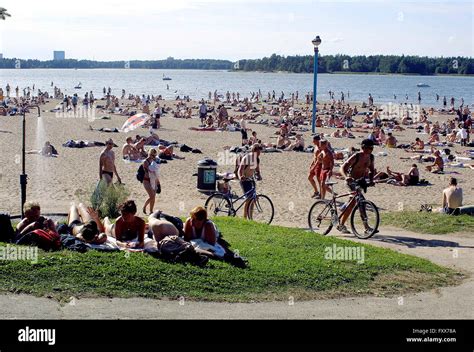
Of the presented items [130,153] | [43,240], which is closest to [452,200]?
[43,240]

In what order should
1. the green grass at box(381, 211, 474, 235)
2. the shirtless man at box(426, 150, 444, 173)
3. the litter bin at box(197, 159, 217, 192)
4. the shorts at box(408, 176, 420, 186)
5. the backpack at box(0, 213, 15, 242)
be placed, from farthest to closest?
the shirtless man at box(426, 150, 444, 173), the shorts at box(408, 176, 420, 186), the litter bin at box(197, 159, 217, 192), the green grass at box(381, 211, 474, 235), the backpack at box(0, 213, 15, 242)

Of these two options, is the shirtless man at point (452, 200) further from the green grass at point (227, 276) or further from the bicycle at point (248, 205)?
the green grass at point (227, 276)

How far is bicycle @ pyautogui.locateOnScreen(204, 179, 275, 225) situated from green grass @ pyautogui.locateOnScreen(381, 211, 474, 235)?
2.27 metres

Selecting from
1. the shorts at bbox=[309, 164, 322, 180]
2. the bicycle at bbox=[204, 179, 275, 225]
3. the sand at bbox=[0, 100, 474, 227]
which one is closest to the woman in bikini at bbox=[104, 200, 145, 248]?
the bicycle at bbox=[204, 179, 275, 225]

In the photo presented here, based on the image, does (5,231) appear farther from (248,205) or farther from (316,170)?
(316,170)

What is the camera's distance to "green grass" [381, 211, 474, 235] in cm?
1370

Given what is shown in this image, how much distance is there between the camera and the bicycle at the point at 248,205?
46.3 feet

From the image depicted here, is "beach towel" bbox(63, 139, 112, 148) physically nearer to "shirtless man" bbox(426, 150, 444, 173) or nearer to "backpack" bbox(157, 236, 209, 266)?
"shirtless man" bbox(426, 150, 444, 173)

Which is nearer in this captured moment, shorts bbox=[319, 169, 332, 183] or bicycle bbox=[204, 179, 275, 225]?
bicycle bbox=[204, 179, 275, 225]

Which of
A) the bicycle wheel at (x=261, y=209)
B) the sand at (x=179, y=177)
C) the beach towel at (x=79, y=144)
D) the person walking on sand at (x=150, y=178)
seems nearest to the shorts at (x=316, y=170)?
the sand at (x=179, y=177)

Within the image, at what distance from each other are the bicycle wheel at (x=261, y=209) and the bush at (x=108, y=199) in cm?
245

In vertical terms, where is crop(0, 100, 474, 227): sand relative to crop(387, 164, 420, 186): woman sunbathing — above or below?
below
